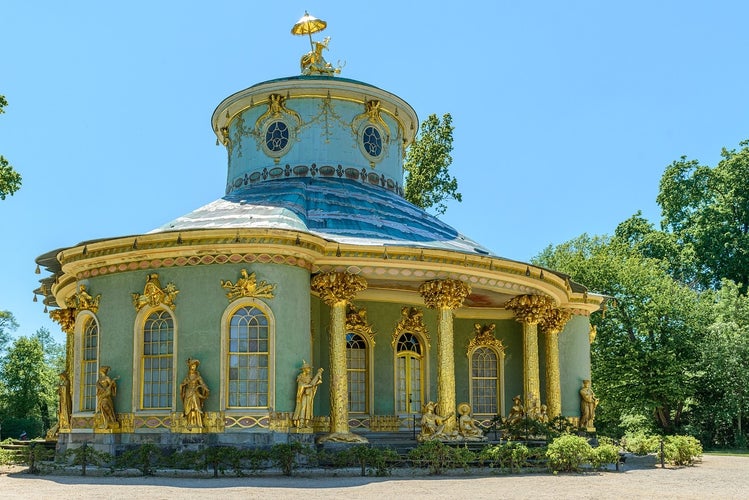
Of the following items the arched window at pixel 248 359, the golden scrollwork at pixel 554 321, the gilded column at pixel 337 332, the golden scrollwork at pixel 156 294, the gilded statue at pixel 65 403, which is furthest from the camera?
the golden scrollwork at pixel 554 321

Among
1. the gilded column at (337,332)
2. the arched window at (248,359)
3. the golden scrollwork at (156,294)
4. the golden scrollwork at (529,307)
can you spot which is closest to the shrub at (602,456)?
the gilded column at (337,332)

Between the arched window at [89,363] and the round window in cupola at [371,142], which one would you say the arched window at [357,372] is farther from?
the arched window at [89,363]

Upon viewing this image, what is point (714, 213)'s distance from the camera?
153ft

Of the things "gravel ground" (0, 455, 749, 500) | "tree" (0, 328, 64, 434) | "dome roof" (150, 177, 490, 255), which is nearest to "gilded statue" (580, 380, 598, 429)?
"dome roof" (150, 177, 490, 255)

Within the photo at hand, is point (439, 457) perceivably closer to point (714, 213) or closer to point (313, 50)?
point (313, 50)

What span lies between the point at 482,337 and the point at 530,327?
2.57 m

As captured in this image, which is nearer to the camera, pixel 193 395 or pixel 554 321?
pixel 193 395

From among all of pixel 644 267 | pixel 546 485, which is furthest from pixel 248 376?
pixel 644 267

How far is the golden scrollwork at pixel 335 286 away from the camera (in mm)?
20016

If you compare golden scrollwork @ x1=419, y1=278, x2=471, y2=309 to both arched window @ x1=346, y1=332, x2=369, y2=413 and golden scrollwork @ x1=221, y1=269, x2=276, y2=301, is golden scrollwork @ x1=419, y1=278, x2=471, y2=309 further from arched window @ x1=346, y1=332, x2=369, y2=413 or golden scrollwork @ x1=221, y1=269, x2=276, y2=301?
golden scrollwork @ x1=221, y1=269, x2=276, y2=301

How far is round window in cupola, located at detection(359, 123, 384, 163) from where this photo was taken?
26656 mm

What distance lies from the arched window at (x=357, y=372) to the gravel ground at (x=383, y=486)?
20.0ft

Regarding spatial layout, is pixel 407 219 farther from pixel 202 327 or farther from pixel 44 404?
pixel 44 404

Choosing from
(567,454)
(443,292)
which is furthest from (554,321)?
(567,454)
